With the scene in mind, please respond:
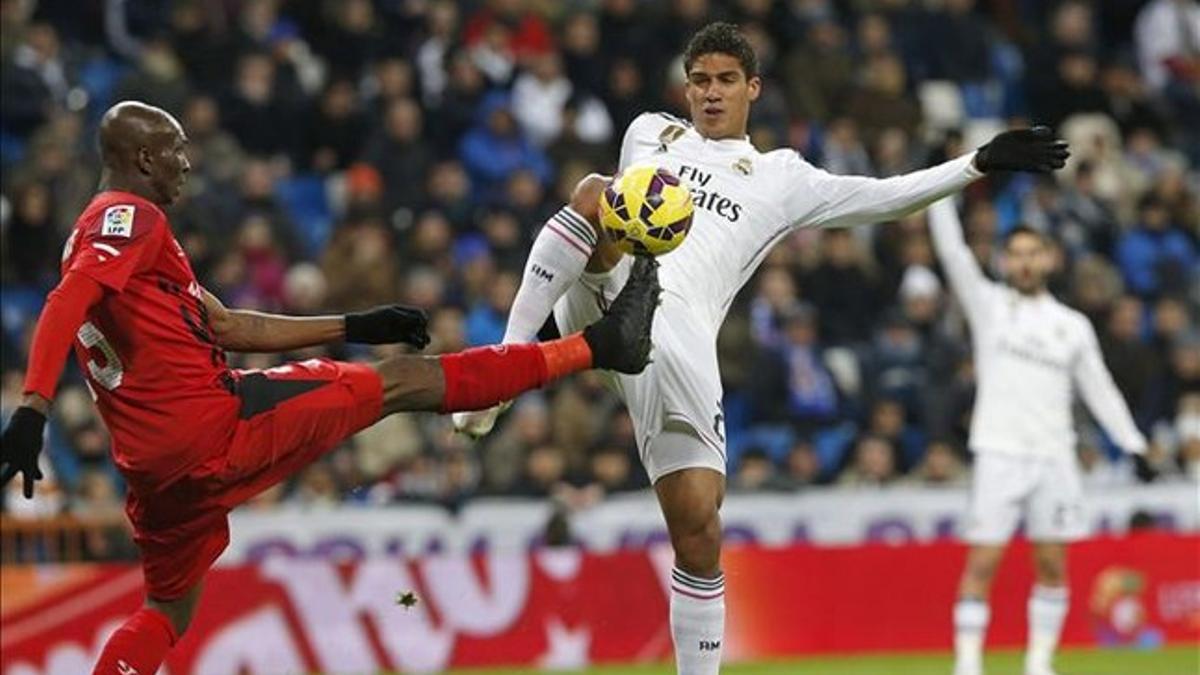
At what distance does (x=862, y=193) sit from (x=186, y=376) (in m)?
2.67

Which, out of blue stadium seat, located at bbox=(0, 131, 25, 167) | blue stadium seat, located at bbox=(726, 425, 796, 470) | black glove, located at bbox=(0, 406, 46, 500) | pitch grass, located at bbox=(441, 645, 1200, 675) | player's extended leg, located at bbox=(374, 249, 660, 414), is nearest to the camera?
black glove, located at bbox=(0, 406, 46, 500)

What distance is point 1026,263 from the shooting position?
13344 mm

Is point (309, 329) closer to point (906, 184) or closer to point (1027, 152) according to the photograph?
point (906, 184)

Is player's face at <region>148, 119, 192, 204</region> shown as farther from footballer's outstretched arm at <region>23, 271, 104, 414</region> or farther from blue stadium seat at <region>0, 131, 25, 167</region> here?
blue stadium seat at <region>0, 131, 25, 167</region>

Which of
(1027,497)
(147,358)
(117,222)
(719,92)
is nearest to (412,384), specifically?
(147,358)

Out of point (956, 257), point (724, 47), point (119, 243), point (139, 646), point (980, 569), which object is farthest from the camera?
point (956, 257)

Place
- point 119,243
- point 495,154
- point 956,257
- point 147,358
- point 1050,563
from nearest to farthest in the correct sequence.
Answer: point 119,243, point 147,358, point 956,257, point 1050,563, point 495,154

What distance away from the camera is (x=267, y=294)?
1662 centimetres

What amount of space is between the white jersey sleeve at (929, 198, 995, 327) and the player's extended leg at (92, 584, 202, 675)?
538 centimetres

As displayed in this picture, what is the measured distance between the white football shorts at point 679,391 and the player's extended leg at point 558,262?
0.18m

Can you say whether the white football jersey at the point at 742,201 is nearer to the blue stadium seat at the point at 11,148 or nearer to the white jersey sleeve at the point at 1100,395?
the white jersey sleeve at the point at 1100,395

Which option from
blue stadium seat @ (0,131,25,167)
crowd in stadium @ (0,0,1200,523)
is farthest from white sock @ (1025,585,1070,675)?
blue stadium seat @ (0,131,25,167)

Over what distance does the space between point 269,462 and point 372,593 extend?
228 inches

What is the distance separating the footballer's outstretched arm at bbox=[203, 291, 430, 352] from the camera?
8.83 metres
